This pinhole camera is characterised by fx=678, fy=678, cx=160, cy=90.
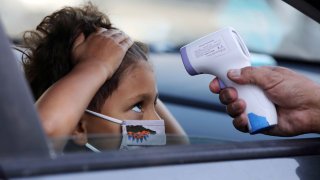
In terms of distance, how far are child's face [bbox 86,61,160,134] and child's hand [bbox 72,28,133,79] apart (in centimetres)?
6

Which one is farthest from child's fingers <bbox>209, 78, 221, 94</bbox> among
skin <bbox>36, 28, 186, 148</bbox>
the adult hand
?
skin <bbox>36, 28, 186, 148</bbox>

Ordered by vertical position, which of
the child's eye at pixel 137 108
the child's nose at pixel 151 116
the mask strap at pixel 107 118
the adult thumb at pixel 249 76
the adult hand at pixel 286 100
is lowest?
the child's nose at pixel 151 116

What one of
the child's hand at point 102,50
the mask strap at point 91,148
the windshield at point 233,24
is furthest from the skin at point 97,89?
the windshield at point 233,24

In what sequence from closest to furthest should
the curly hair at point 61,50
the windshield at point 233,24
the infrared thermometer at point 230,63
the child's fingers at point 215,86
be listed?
the infrared thermometer at point 230,63
the child's fingers at point 215,86
the curly hair at point 61,50
the windshield at point 233,24

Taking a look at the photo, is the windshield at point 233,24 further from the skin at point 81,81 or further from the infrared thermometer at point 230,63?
the infrared thermometer at point 230,63

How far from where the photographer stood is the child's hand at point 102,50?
181 cm

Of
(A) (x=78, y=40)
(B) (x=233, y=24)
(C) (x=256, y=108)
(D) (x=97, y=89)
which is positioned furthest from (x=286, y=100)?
(B) (x=233, y=24)

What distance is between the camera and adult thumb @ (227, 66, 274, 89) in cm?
163

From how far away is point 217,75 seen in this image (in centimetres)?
170

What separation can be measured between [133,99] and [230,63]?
0.37 m

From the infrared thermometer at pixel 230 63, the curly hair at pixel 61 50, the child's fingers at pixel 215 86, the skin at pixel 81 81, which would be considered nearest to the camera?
the skin at pixel 81 81

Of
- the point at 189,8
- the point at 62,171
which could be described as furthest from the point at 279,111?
the point at 189,8

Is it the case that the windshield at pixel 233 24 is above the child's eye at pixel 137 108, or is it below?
below

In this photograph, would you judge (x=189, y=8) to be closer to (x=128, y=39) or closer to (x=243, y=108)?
(x=128, y=39)
